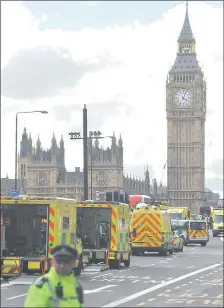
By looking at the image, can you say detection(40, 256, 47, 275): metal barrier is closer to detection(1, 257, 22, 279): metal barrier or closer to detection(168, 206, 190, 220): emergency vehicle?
detection(1, 257, 22, 279): metal barrier

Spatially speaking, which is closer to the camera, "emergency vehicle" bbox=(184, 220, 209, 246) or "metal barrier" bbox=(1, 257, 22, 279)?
"metal barrier" bbox=(1, 257, 22, 279)

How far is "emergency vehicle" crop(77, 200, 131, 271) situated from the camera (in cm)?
3281

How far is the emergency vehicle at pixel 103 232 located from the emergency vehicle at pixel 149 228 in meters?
8.98

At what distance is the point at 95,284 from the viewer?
1035 inches

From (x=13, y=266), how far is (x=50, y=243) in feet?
3.88

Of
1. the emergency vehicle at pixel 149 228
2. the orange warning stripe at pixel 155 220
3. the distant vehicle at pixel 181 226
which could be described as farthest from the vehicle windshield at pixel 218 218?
the orange warning stripe at pixel 155 220

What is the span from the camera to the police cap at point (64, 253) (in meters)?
8.28

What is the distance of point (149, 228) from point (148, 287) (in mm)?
18764

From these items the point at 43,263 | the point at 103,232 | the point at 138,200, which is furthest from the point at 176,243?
the point at 138,200

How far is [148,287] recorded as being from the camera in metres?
25.7

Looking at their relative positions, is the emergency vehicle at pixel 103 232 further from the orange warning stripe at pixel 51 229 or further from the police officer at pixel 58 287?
the police officer at pixel 58 287

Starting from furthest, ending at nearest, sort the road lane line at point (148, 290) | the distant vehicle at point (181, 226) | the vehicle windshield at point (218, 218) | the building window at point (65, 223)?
1. the vehicle windshield at point (218, 218)
2. the distant vehicle at point (181, 226)
3. the building window at point (65, 223)
4. the road lane line at point (148, 290)

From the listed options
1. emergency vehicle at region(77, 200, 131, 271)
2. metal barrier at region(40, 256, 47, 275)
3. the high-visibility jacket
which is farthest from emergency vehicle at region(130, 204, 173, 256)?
the high-visibility jacket

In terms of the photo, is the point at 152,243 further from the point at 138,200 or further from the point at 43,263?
the point at 138,200
